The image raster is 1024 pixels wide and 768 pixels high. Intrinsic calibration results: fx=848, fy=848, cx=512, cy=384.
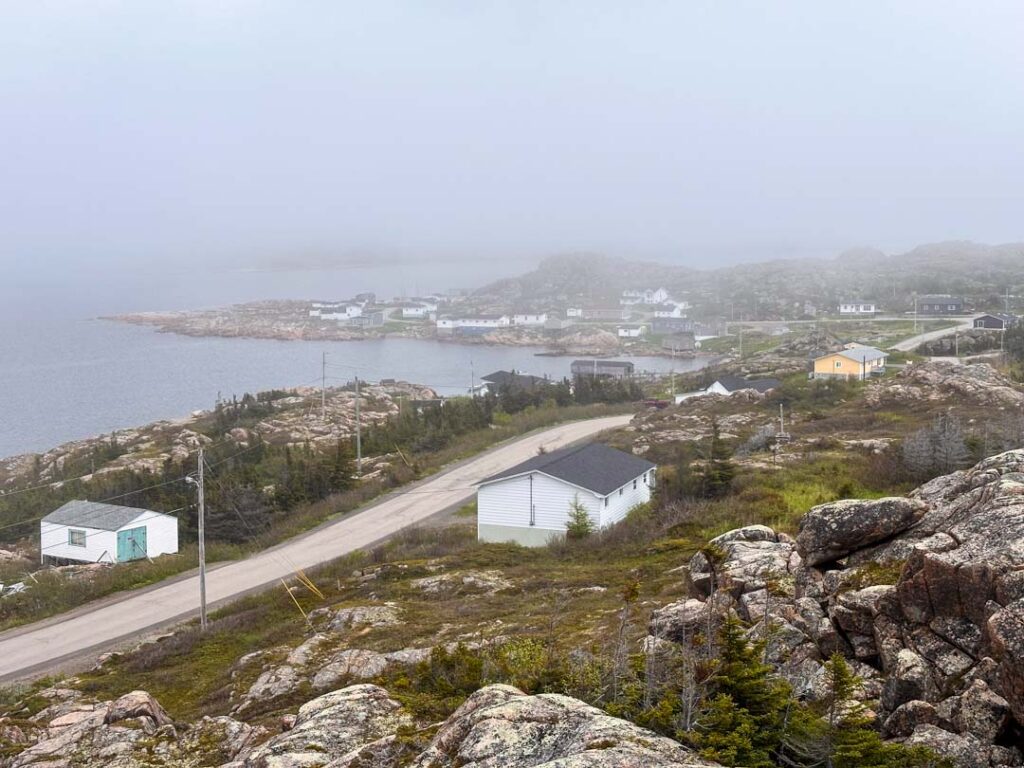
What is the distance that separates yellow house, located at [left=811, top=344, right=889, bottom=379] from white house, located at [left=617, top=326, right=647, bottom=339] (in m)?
81.6

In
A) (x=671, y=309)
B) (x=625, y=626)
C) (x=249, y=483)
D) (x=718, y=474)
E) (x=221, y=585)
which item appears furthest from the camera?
(x=671, y=309)

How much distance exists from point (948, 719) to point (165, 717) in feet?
32.6

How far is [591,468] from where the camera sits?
26531mm

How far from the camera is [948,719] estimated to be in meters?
6.19

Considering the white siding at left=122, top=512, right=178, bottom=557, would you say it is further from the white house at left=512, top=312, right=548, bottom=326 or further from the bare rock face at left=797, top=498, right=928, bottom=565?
the white house at left=512, top=312, right=548, bottom=326

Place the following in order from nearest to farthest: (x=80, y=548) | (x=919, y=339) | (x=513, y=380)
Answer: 1. (x=80, y=548)
2. (x=513, y=380)
3. (x=919, y=339)

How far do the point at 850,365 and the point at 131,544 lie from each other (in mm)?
44403

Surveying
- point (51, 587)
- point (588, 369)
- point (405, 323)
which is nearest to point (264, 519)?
point (51, 587)

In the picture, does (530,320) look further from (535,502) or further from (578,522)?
(578,522)

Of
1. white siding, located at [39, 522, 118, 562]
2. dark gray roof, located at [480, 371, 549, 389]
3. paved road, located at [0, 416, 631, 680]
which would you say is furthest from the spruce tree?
dark gray roof, located at [480, 371, 549, 389]

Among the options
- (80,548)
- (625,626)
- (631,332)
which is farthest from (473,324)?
(625,626)

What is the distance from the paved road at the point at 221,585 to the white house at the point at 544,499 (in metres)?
4.04

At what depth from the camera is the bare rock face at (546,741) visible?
16.3ft

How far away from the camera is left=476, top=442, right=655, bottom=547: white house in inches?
981
